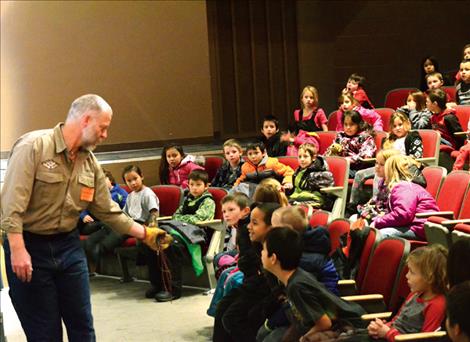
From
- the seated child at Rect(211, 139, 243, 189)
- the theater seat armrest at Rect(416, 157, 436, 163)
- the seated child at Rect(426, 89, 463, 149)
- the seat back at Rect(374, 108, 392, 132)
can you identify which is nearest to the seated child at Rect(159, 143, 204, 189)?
the seated child at Rect(211, 139, 243, 189)

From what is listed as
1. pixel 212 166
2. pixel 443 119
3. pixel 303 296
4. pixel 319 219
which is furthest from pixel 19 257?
pixel 443 119

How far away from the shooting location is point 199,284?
6273 millimetres

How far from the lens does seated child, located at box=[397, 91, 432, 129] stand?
291 inches

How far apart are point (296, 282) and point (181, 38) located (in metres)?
6.14

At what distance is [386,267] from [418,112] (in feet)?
12.0

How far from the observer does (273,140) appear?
7750 millimetres

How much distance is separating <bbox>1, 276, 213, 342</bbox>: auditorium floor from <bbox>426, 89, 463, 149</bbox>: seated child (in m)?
2.44

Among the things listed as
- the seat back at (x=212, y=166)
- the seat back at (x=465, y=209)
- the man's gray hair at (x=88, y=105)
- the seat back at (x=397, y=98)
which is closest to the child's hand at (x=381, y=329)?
the man's gray hair at (x=88, y=105)

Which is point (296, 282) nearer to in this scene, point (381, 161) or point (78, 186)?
point (78, 186)

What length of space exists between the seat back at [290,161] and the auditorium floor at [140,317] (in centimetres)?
139

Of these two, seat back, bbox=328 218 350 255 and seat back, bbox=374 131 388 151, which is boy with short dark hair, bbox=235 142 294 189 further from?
seat back, bbox=328 218 350 255

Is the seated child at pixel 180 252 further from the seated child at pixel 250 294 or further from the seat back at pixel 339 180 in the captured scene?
the seated child at pixel 250 294

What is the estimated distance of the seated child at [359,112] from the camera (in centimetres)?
779

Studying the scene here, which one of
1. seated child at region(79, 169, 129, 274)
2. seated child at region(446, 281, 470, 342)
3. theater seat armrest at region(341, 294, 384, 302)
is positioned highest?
seated child at region(446, 281, 470, 342)
